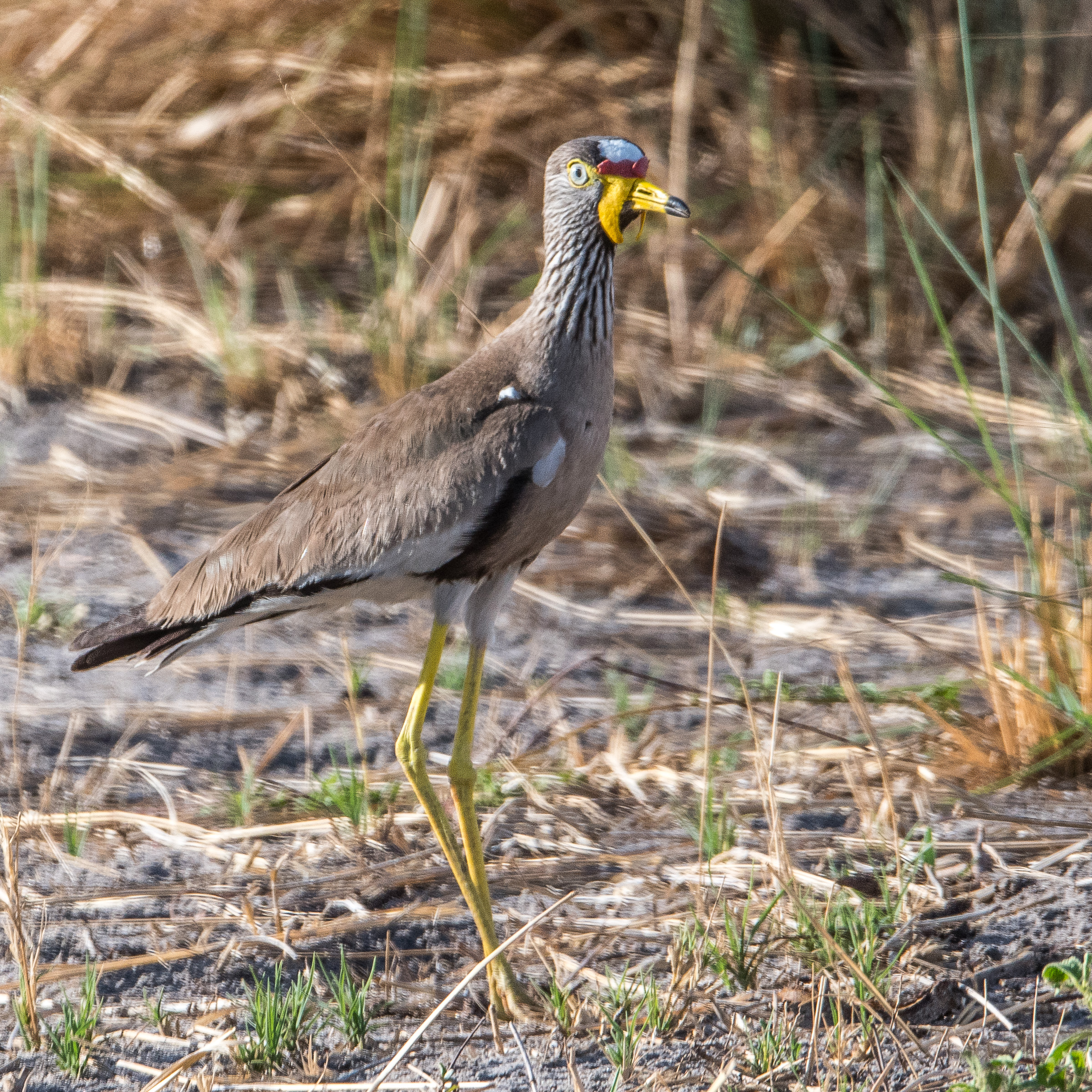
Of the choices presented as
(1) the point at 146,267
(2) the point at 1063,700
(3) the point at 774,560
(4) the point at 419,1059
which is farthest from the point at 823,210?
(4) the point at 419,1059

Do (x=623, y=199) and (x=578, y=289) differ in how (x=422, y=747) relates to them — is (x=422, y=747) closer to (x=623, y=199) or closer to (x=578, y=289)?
(x=578, y=289)

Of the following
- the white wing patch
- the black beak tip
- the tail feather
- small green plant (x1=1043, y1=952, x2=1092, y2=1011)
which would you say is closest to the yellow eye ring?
the black beak tip

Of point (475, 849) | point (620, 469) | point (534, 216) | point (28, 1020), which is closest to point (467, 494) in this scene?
point (475, 849)

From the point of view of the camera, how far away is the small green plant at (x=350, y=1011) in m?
2.37

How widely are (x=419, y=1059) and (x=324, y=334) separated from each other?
3.98m

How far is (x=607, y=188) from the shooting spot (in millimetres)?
2826

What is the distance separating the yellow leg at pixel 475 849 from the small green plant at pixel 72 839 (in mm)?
868

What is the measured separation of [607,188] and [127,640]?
145cm

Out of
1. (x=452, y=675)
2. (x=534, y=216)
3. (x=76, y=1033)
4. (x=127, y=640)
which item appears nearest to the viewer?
(x=76, y=1033)

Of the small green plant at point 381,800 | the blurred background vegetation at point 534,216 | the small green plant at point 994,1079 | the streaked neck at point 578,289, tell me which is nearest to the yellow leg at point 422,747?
the small green plant at point 381,800

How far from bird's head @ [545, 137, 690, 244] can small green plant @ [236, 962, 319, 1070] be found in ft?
5.29

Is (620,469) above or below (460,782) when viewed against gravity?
above

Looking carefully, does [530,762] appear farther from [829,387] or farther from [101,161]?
[101,161]

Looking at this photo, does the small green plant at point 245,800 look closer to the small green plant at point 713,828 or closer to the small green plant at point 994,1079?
the small green plant at point 713,828
